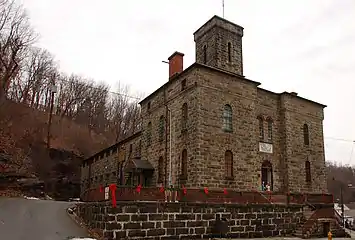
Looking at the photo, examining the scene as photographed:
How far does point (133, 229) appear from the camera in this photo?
1417 cm

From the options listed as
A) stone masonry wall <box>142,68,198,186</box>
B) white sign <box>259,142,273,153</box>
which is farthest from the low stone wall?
white sign <box>259,142,273,153</box>

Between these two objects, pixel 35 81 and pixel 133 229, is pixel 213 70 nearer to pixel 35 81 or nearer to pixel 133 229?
pixel 133 229

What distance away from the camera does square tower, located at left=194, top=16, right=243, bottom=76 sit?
2512 cm

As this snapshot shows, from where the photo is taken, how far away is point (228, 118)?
75.3 ft

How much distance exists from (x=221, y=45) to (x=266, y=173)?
9583 mm

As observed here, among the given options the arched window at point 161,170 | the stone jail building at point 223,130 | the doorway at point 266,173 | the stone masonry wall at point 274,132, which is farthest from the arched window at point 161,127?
the doorway at point 266,173

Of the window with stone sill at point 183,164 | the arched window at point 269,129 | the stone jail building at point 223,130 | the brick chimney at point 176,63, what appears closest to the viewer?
the stone jail building at point 223,130

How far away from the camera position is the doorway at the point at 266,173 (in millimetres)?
24906

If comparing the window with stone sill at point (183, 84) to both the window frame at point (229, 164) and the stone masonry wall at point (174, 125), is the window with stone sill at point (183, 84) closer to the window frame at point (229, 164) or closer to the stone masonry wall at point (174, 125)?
the stone masonry wall at point (174, 125)

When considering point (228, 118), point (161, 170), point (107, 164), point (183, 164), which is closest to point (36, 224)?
point (183, 164)

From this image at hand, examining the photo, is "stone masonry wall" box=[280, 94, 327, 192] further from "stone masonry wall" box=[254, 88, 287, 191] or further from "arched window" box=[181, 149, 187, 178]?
"arched window" box=[181, 149, 187, 178]

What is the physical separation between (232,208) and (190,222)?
8.62ft

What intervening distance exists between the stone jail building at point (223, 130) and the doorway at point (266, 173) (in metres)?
0.07

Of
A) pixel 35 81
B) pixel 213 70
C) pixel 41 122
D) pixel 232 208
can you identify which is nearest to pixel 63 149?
pixel 41 122
